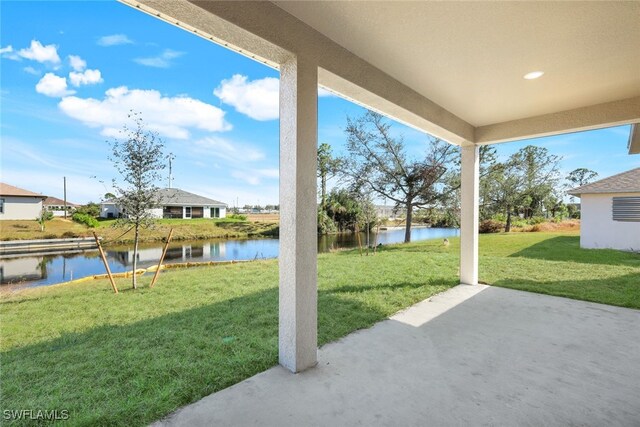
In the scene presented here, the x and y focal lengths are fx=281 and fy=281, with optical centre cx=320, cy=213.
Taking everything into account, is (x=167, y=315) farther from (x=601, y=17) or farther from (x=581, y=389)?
(x=601, y=17)

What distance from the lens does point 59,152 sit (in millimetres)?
8164

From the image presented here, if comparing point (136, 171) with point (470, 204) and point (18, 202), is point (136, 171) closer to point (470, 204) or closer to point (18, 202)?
point (18, 202)

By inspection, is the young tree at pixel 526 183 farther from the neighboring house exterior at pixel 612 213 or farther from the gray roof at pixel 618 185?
the neighboring house exterior at pixel 612 213

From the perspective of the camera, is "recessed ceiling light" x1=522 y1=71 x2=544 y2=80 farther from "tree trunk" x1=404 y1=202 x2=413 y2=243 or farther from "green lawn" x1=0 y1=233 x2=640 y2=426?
"tree trunk" x1=404 y1=202 x2=413 y2=243

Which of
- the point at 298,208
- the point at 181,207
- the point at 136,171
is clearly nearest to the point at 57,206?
the point at 181,207

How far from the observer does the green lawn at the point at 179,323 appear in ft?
6.28

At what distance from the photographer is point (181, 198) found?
1105 centimetres

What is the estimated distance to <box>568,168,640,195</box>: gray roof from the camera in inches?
352

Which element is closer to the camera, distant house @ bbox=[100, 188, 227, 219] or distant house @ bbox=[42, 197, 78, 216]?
distant house @ bbox=[100, 188, 227, 219]

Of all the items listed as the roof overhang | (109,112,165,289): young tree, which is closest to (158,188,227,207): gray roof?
(109,112,165,289): young tree

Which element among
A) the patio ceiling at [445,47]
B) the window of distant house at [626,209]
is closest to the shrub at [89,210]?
the patio ceiling at [445,47]

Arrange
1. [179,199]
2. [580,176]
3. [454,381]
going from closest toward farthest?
[454,381], [179,199], [580,176]

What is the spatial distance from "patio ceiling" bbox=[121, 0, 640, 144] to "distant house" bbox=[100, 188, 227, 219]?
15.3ft

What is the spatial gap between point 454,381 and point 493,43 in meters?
2.65
